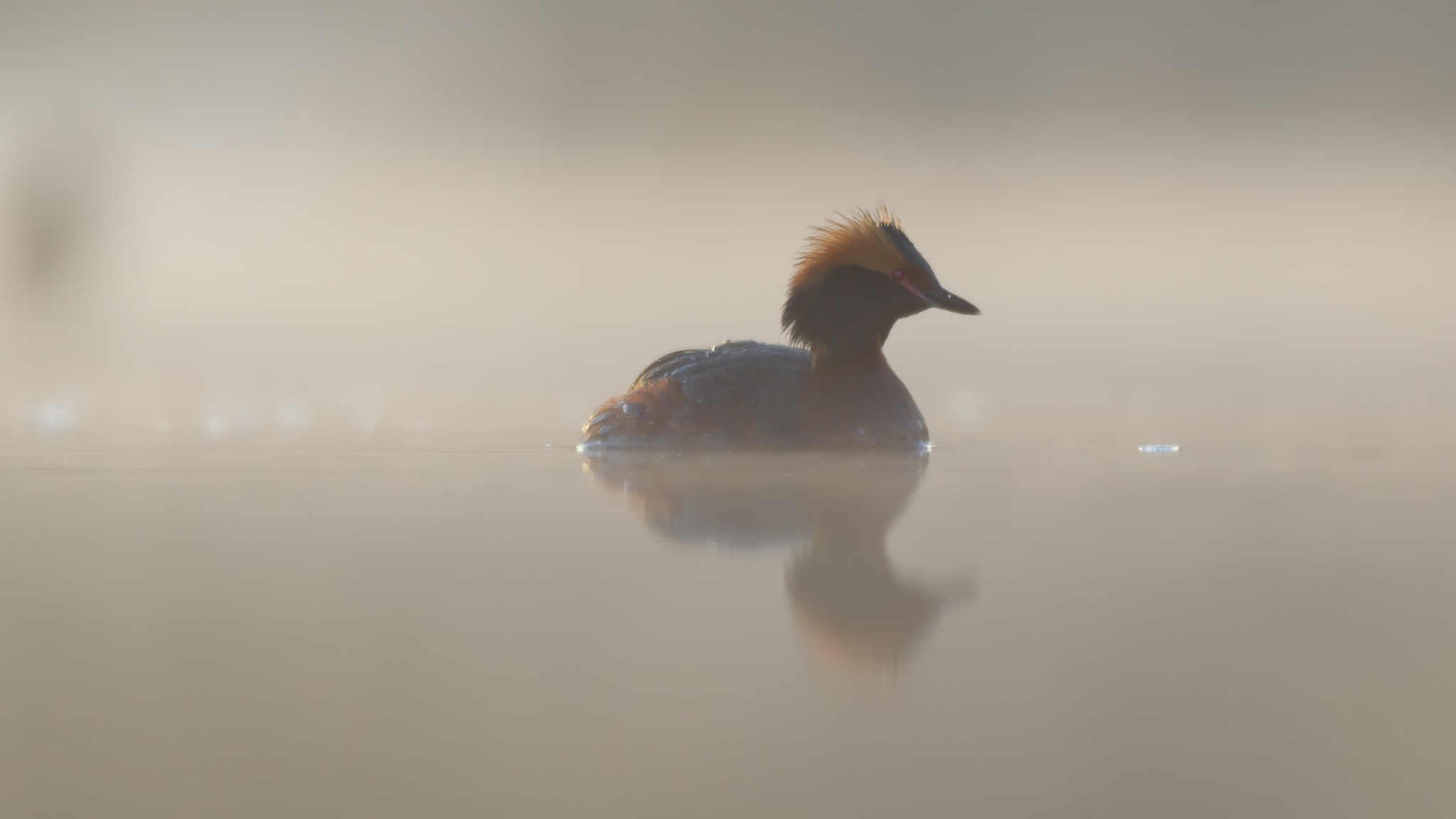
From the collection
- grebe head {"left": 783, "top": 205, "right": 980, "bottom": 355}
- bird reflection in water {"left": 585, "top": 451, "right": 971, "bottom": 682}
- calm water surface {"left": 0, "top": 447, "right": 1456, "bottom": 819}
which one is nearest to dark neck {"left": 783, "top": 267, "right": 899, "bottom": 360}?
grebe head {"left": 783, "top": 205, "right": 980, "bottom": 355}

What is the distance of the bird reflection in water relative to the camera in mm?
817

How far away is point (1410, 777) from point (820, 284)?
8.74 ft

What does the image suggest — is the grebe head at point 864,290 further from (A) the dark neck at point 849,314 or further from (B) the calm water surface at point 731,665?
(B) the calm water surface at point 731,665

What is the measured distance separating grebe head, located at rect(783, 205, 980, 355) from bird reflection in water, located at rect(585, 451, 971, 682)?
431mm

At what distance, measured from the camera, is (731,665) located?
0.74m

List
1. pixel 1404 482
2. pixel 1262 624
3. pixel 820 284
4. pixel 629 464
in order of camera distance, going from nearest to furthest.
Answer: pixel 1262 624
pixel 1404 482
pixel 629 464
pixel 820 284

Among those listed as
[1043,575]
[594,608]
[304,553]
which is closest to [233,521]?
[304,553]

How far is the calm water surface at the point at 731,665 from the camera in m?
0.55

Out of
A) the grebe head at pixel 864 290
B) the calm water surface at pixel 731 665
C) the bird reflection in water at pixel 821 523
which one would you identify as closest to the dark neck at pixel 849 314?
the grebe head at pixel 864 290

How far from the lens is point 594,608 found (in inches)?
36.5

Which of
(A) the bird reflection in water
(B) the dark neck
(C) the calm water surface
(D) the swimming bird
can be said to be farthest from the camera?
(B) the dark neck

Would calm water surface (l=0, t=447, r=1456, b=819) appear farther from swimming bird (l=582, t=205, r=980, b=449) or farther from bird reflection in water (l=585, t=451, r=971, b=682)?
swimming bird (l=582, t=205, r=980, b=449)

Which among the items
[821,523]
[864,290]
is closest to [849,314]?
[864,290]

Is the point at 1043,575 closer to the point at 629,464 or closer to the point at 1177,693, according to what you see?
the point at 1177,693
